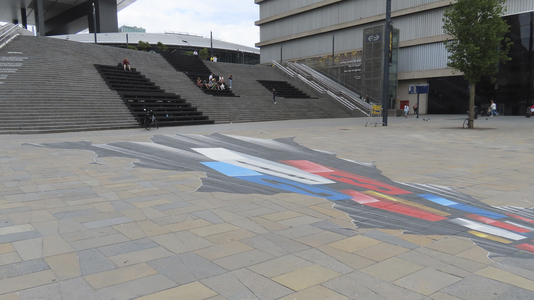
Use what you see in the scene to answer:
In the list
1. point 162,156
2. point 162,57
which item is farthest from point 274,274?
point 162,57

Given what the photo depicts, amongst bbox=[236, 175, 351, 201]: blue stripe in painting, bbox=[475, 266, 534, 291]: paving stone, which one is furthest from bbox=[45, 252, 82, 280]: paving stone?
bbox=[236, 175, 351, 201]: blue stripe in painting

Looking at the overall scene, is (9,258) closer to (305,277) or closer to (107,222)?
(107,222)

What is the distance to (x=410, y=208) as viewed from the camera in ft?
19.1

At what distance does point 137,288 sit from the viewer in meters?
3.21

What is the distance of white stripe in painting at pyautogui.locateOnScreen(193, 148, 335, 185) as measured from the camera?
8078 millimetres

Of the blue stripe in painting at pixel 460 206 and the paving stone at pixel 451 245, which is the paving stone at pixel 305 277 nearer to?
the paving stone at pixel 451 245

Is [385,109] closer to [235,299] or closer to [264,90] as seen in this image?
[264,90]

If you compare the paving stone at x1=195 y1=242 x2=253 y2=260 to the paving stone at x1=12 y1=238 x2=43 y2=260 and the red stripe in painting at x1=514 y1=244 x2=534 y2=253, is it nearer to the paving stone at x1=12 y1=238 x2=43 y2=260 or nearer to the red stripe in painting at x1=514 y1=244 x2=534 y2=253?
the paving stone at x1=12 y1=238 x2=43 y2=260

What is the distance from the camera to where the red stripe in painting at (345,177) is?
278 inches

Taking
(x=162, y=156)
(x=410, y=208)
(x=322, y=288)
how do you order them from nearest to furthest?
(x=322, y=288) < (x=410, y=208) < (x=162, y=156)

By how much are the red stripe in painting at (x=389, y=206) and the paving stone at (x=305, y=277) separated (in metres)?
2.40

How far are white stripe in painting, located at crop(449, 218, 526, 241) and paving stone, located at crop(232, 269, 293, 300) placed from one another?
3018 millimetres

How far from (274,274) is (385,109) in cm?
2175

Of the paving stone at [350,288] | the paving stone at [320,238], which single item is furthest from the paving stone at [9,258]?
the paving stone at [320,238]
